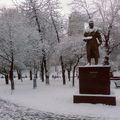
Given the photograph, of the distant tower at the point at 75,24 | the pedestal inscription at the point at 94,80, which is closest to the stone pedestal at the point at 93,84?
the pedestal inscription at the point at 94,80

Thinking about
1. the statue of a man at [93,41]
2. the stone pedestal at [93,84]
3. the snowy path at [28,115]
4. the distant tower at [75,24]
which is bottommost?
the snowy path at [28,115]

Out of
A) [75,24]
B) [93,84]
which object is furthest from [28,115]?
[75,24]

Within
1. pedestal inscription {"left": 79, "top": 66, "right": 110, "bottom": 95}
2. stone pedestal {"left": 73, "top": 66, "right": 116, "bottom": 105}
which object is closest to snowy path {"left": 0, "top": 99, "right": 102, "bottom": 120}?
stone pedestal {"left": 73, "top": 66, "right": 116, "bottom": 105}

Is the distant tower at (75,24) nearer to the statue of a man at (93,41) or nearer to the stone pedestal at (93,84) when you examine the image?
the statue of a man at (93,41)

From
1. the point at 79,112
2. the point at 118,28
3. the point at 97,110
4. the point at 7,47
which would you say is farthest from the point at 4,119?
the point at 118,28

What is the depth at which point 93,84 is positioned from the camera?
15.2 metres

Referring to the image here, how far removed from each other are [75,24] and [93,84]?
64.7ft

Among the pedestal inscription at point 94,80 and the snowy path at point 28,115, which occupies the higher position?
the pedestal inscription at point 94,80

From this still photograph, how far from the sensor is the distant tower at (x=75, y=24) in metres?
33.4

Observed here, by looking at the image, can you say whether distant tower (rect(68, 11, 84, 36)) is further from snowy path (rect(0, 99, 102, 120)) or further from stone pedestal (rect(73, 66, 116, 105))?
snowy path (rect(0, 99, 102, 120))

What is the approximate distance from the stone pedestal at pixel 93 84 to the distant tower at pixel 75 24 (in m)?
18.7

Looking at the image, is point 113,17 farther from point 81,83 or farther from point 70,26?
point 81,83

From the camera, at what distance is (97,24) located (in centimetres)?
3180

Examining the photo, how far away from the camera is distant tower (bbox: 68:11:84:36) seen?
3341 centimetres
